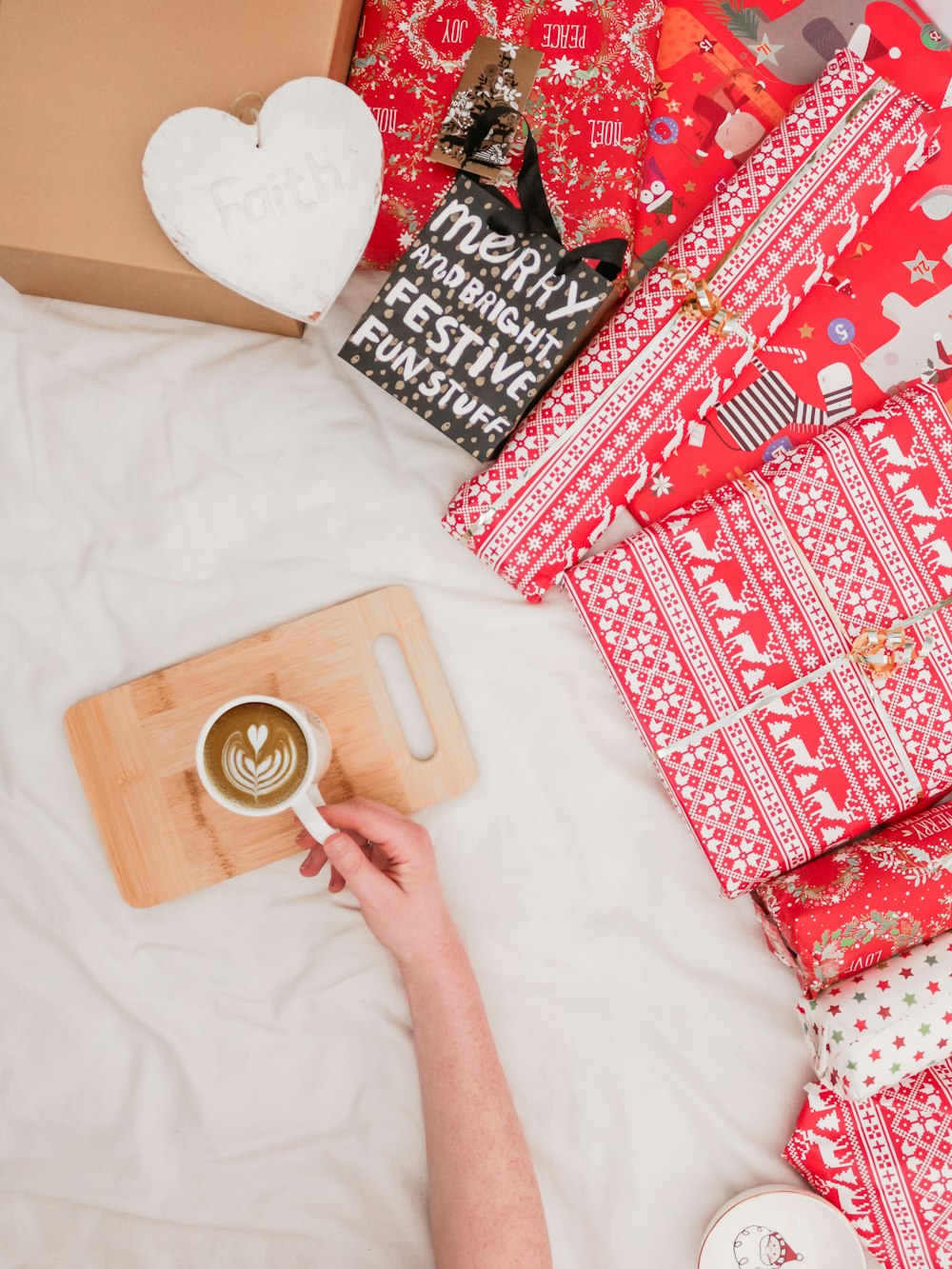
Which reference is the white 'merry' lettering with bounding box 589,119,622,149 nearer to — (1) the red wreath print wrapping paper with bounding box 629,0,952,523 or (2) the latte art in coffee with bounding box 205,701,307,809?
(1) the red wreath print wrapping paper with bounding box 629,0,952,523

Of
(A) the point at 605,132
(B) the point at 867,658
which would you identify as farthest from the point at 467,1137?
(A) the point at 605,132

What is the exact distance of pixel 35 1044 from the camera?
3.26 feet

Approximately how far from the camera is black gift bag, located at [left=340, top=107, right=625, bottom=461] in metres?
0.93

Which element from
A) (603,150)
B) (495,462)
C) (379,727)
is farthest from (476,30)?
(379,727)

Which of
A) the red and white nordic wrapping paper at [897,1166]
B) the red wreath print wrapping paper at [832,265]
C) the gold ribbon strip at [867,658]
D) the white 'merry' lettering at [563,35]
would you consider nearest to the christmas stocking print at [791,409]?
the red wreath print wrapping paper at [832,265]

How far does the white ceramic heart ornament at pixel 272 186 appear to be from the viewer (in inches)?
34.4

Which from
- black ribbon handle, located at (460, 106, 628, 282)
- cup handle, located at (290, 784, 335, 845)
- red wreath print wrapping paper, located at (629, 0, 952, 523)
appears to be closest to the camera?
cup handle, located at (290, 784, 335, 845)

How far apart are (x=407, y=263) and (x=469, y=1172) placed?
94 centimetres

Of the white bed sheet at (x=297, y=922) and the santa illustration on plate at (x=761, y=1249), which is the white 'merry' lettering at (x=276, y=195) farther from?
the santa illustration on plate at (x=761, y=1249)

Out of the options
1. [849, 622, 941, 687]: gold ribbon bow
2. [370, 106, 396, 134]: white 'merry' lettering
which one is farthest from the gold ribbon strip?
[370, 106, 396, 134]: white 'merry' lettering

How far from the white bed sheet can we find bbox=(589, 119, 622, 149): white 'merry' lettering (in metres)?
0.30

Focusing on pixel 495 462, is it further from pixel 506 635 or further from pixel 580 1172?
pixel 580 1172

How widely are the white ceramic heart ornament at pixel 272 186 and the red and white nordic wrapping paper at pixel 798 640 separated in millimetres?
439

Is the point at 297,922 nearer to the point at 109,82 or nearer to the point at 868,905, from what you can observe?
the point at 868,905
